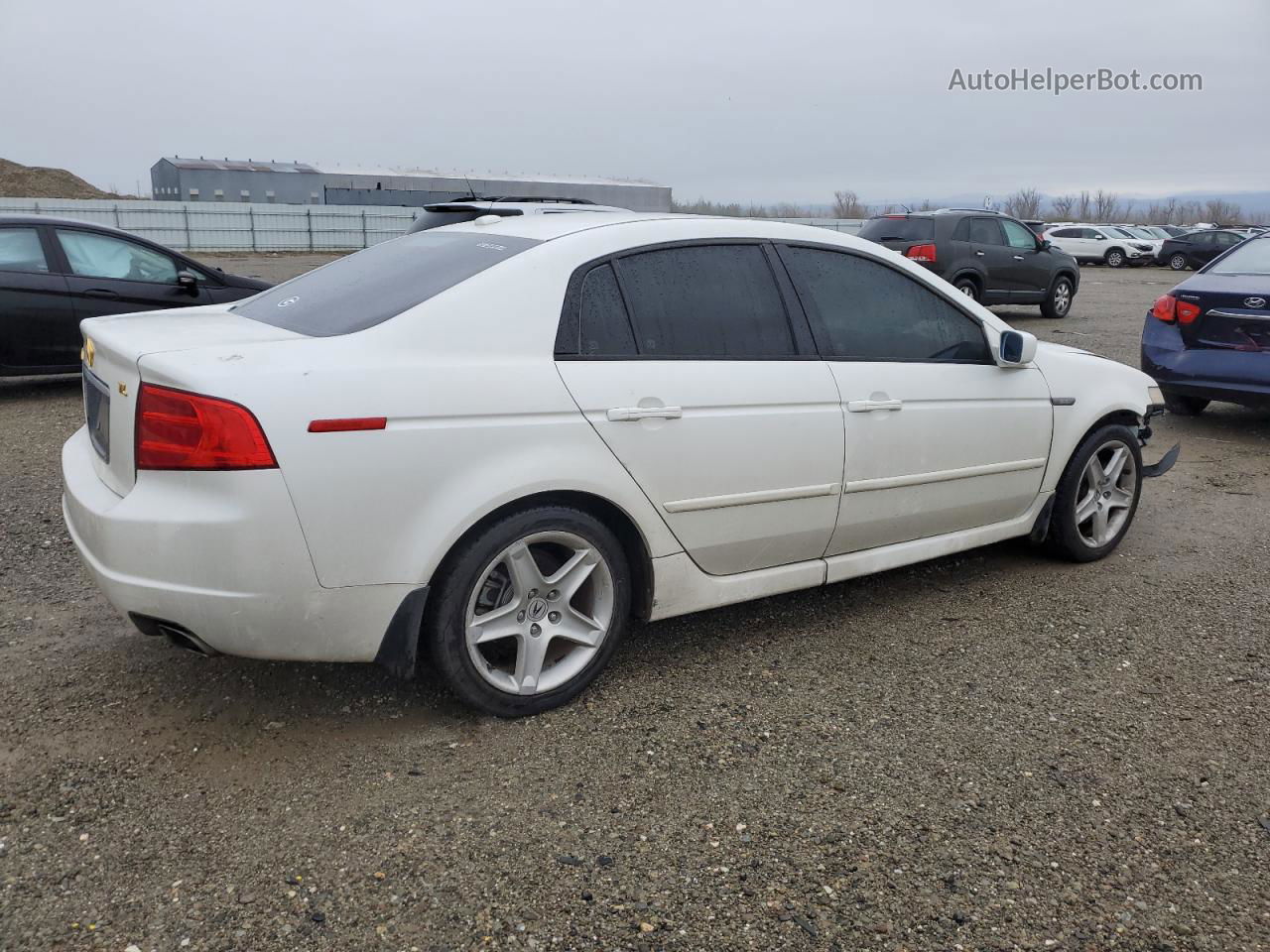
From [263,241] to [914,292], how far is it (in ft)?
112

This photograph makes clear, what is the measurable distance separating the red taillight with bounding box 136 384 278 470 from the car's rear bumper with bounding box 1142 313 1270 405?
7.12 metres

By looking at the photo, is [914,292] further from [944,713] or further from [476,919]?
[476,919]

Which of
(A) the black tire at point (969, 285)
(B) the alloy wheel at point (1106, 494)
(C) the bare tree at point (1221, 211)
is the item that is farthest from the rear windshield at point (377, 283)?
(C) the bare tree at point (1221, 211)

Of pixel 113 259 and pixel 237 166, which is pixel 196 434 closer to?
pixel 113 259

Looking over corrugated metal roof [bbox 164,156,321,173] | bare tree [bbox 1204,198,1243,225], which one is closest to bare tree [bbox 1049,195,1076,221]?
bare tree [bbox 1204,198,1243,225]

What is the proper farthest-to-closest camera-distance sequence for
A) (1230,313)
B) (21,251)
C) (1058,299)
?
(1058,299), (21,251), (1230,313)

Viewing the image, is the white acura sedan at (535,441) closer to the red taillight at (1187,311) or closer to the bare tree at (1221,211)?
the red taillight at (1187,311)

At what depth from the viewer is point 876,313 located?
425cm

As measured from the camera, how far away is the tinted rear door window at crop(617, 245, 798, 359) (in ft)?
12.0

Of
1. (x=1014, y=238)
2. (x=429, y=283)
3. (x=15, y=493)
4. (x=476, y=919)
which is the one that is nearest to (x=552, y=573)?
(x=429, y=283)

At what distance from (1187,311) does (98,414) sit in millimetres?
7433

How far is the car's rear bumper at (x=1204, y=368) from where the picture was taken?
298 inches

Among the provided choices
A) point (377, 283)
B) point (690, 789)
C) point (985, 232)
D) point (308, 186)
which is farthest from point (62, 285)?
point (308, 186)

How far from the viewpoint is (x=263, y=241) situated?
35.1 m
